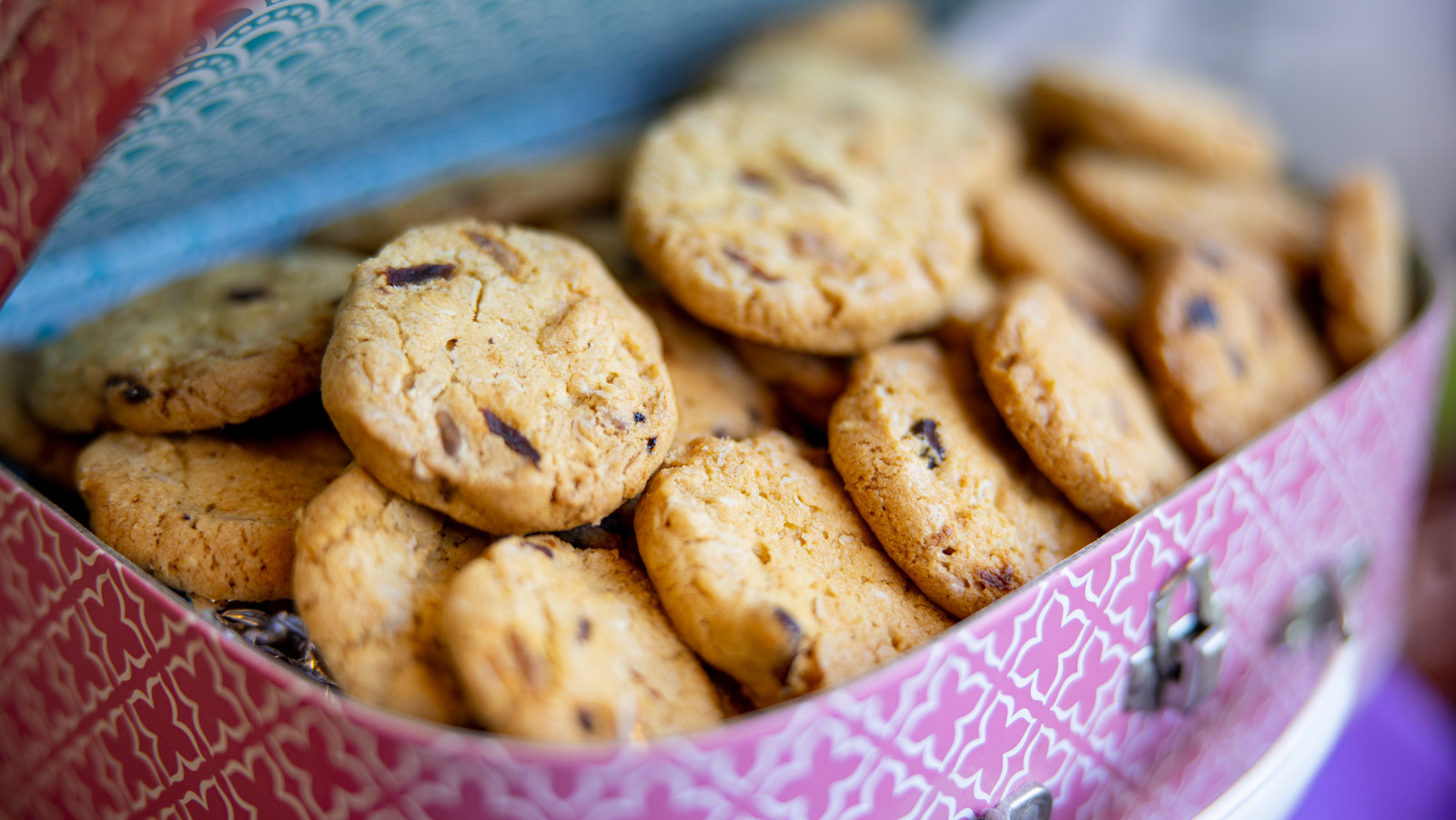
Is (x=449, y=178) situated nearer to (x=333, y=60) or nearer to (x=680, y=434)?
(x=333, y=60)

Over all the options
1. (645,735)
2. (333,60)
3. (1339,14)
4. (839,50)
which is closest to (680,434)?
(645,735)

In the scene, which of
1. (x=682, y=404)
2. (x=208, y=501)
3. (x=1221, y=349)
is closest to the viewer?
(x=208, y=501)

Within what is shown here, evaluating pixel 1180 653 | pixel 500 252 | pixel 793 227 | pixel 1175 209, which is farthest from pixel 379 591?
pixel 1175 209

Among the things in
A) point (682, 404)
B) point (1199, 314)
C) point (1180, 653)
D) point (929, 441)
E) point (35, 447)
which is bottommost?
point (1180, 653)

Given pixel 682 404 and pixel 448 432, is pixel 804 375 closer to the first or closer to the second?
pixel 682 404

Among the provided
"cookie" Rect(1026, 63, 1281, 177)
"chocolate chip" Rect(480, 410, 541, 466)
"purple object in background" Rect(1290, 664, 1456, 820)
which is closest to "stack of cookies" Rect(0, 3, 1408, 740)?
"chocolate chip" Rect(480, 410, 541, 466)

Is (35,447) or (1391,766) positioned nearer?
(35,447)

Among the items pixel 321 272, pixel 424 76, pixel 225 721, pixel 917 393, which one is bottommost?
pixel 917 393
